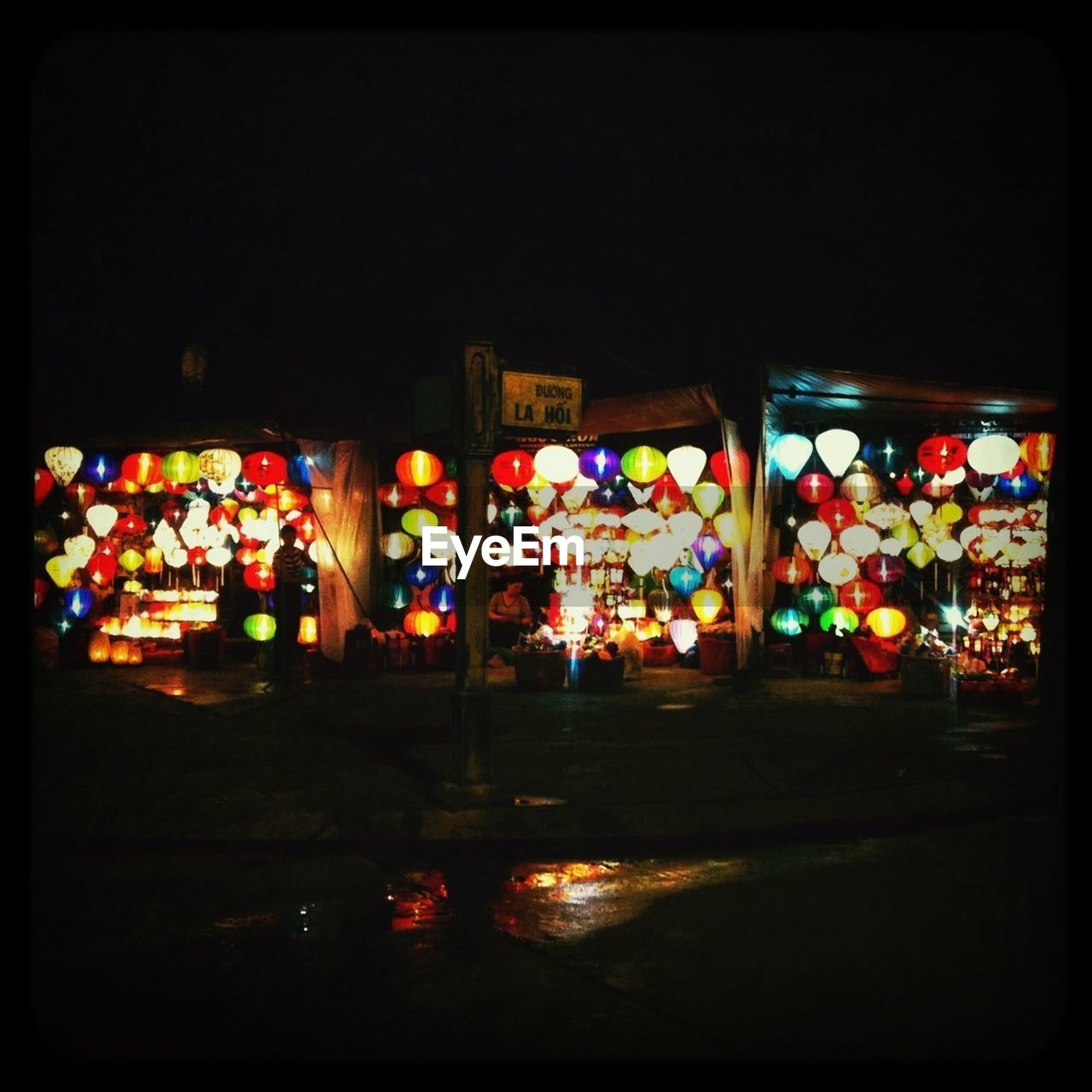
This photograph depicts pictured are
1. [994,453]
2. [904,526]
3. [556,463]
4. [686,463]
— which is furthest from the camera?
[904,526]

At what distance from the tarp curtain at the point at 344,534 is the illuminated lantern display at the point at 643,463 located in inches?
166

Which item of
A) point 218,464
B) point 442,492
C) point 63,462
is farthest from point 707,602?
point 63,462

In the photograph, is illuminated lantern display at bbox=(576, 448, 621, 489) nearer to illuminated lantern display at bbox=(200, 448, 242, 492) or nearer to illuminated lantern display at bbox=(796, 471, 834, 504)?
illuminated lantern display at bbox=(796, 471, 834, 504)

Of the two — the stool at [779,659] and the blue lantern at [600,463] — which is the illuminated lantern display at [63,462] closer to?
the blue lantern at [600,463]

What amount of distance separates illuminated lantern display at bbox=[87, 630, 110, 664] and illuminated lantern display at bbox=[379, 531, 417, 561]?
5323 millimetres

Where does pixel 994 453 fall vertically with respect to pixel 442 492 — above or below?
above

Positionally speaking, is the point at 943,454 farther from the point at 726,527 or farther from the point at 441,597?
the point at 441,597

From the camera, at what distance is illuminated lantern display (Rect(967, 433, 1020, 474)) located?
46.7ft

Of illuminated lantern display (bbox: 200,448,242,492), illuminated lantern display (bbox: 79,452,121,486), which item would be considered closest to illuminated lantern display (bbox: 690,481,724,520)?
illuminated lantern display (bbox: 200,448,242,492)

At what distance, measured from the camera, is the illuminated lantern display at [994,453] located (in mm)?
14234

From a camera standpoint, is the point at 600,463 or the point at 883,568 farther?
the point at 883,568

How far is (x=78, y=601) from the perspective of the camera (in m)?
18.4

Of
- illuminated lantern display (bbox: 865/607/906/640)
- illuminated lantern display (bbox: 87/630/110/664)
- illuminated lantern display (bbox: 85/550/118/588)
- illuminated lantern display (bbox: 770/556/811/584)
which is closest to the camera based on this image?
illuminated lantern display (bbox: 865/607/906/640)

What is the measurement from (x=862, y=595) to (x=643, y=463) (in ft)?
12.4
